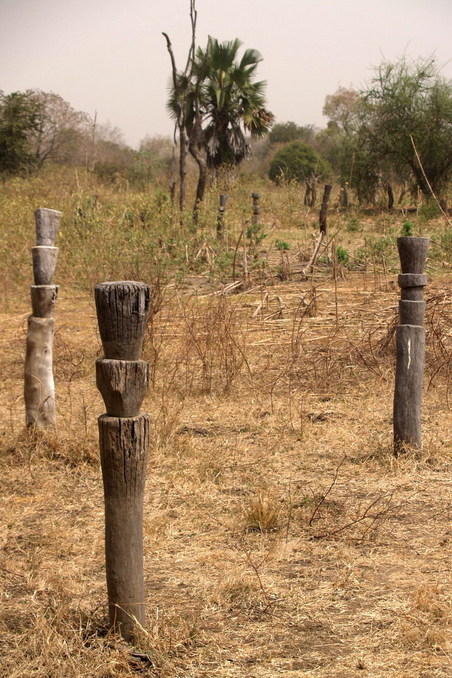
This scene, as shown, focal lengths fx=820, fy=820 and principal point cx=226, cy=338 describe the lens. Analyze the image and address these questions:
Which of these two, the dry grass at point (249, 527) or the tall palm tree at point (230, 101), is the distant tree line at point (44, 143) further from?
the dry grass at point (249, 527)

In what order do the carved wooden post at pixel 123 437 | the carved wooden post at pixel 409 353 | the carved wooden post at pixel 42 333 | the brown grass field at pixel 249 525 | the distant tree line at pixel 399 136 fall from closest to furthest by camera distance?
the carved wooden post at pixel 123 437 → the brown grass field at pixel 249 525 → the carved wooden post at pixel 409 353 → the carved wooden post at pixel 42 333 → the distant tree line at pixel 399 136

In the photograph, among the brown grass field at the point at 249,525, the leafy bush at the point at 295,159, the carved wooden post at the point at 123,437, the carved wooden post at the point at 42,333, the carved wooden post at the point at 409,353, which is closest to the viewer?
the carved wooden post at the point at 123,437

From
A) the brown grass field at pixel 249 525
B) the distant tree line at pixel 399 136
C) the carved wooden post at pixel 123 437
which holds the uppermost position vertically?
the distant tree line at pixel 399 136

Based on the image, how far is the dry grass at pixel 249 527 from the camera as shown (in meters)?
2.70

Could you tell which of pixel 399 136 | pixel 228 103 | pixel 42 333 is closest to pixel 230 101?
pixel 228 103

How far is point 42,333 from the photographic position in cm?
509

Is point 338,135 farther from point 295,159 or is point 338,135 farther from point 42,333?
point 42,333

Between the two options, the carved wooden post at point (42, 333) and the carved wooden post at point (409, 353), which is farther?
the carved wooden post at point (42, 333)

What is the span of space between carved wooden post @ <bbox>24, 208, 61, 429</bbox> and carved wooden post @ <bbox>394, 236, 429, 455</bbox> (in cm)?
211

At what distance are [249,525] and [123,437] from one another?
1.41m

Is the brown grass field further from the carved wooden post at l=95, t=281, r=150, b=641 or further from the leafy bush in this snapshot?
the leafy bush

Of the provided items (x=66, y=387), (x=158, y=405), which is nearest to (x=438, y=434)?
(x=158, y=405)

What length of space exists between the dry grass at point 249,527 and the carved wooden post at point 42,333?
0.20 m

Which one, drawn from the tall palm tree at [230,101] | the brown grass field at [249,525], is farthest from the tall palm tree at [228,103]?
the brown grass field at [249,525]
